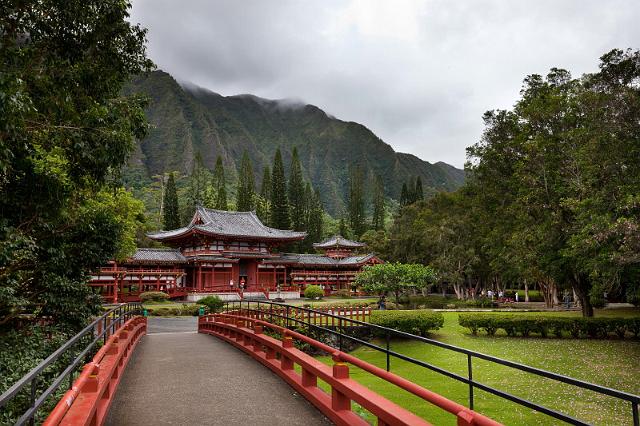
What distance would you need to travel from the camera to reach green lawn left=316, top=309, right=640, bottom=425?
1177cm

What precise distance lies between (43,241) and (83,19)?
6260 millimetres

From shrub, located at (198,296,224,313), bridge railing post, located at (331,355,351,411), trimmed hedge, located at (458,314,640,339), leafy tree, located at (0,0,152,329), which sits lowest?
trimmed hedge, located at (458,314,640,339)

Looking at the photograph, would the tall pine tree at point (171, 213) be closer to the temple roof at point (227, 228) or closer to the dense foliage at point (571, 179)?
the temple roof at point (227, 228)

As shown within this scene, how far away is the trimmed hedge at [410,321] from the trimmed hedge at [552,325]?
93.1 inches

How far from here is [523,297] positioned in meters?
54.5

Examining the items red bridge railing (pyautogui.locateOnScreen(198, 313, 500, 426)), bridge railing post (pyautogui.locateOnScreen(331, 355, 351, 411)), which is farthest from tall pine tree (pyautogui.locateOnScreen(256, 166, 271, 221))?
bridge railing post (pyautogui.locateOnScreen(331, 355, 351, 411))

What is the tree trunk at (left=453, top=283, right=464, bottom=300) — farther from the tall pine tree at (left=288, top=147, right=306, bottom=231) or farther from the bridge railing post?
the bridge railing post

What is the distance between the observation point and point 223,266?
1832 inches

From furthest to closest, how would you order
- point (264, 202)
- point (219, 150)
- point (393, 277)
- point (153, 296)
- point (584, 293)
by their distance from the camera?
point (219, 150)
point (264, 202)
point (153, 296)
point (393, 277)
point (584, 293)

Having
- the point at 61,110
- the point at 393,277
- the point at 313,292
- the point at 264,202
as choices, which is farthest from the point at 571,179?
the point at 264,202

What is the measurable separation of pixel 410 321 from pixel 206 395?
54.9ft

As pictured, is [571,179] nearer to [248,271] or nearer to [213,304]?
[213,304]

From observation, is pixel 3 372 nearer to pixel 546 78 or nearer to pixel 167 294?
pixel 546 78

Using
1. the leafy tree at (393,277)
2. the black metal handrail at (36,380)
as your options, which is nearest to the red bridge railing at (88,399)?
the black metal handrail at (36,380)
